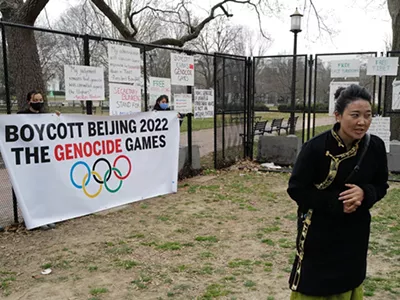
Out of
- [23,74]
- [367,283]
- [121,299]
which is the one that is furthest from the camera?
[23,74]

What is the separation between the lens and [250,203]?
6.86 meters

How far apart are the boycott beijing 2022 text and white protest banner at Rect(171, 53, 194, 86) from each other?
4.01 feet

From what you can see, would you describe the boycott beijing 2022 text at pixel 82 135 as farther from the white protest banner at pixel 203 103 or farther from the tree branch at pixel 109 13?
the tree branch at pixel 109 13

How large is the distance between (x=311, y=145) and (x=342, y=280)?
770mm

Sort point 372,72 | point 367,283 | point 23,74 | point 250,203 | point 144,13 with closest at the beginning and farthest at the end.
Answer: point 367,283
point 250,203
point 372,72
point 23,74
point 144,13

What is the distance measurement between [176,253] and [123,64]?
11.6ft

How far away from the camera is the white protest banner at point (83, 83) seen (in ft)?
18.8

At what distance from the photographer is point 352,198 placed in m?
2.07

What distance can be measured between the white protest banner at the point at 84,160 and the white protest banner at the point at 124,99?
0.20 metres

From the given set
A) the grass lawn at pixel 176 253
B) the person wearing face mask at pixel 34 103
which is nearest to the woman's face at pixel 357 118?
the grass lawn at pixel 176 253

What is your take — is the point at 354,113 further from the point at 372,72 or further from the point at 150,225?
the point at 372,72

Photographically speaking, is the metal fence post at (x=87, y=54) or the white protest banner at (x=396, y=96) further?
the white protest banner at (x=396, y=96)

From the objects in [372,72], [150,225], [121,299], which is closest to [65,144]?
[150,225]

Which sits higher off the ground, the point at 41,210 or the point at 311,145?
the point at 311,145
